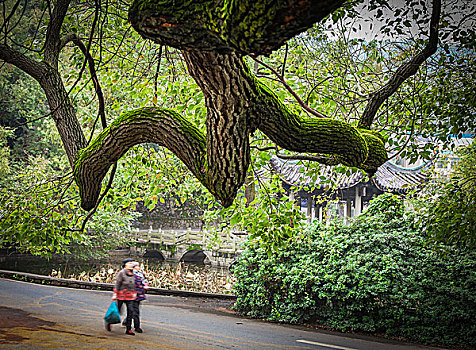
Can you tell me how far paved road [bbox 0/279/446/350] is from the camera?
21.5ft

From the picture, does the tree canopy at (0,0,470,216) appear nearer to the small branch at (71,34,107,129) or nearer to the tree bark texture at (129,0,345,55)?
the tree bark texture at (129,0,345,55)

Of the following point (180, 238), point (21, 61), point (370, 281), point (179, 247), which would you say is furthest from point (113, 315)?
point (179, 247)

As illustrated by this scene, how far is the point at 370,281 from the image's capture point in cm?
830

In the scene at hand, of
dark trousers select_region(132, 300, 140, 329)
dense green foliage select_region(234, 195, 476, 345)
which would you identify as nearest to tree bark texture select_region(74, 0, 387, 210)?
dark trousers select_region(132, 300, 140, 329)

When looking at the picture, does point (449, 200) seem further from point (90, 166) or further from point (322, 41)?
point (90, 166)

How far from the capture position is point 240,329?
8.19 meters

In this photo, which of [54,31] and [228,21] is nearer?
[228,21]

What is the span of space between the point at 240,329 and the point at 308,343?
58.9 inches

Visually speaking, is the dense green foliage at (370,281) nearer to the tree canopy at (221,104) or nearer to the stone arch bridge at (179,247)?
the tree canopy at (221,104)

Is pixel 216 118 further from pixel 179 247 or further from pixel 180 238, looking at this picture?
pixel 179 247

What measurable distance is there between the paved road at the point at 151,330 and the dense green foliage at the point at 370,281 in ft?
1.75

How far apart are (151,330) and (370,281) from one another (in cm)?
441

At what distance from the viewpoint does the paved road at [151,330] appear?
259 inches

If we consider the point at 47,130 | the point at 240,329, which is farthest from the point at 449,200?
the point at 47,130
